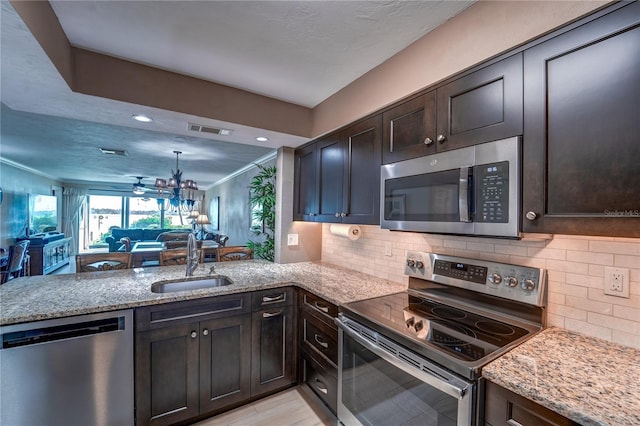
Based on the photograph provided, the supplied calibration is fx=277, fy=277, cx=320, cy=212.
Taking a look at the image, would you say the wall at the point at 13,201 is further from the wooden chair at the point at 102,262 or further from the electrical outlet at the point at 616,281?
the electrical outlet at the point at 616,281

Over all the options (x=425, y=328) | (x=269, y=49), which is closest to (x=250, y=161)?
(x=269, y=49)

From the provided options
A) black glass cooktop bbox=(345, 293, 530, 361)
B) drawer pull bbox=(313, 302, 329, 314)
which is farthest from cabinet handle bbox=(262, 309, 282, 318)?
black glass cooktop bbox=(345, 293, 530, 361)

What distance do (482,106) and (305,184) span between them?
1.76m

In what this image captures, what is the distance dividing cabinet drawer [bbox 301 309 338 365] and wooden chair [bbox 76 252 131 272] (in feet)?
5.70

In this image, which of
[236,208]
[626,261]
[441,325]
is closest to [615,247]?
[626,261]

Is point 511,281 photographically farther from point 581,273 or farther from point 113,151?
point 113,151

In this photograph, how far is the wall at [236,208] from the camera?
594 cm

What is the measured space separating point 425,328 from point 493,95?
114 centimetres

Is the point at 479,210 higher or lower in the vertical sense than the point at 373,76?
lower

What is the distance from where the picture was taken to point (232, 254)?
3078 mm

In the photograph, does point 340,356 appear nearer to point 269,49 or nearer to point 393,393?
point 393,393

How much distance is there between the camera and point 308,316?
2086mm

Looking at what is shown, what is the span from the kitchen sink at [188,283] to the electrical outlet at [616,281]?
2.19 m

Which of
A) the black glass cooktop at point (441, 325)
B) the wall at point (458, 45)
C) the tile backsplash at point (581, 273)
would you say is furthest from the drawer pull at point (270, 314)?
the wall at point (458, 45)
